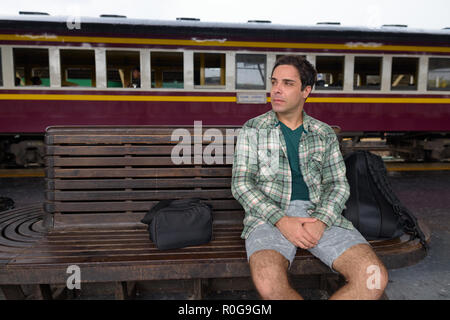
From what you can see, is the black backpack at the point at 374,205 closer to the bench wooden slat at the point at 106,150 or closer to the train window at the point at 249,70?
the bench wooden slat at the point at 106,150

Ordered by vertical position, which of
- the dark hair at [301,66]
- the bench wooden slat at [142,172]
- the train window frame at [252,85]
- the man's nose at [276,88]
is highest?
the train window frame at [252,85]

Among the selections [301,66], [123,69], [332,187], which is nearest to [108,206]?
[332,187]

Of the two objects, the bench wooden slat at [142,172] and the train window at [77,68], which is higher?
the train window at [77,68]

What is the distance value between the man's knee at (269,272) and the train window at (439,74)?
25.8 feet

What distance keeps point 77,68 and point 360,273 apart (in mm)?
7664

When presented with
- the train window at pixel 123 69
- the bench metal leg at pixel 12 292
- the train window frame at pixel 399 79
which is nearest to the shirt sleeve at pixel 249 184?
the bench metal leg at pixel 12 292

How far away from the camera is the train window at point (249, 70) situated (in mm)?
7320

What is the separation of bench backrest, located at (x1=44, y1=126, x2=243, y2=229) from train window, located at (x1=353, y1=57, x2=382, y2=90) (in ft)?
20.6

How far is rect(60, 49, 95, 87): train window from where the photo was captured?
708cm

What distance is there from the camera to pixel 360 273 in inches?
67.1

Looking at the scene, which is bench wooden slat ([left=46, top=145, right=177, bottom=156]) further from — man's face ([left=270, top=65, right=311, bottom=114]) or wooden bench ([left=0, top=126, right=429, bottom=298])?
man's face ([left=270, top=65, right=311, bottom=114])
